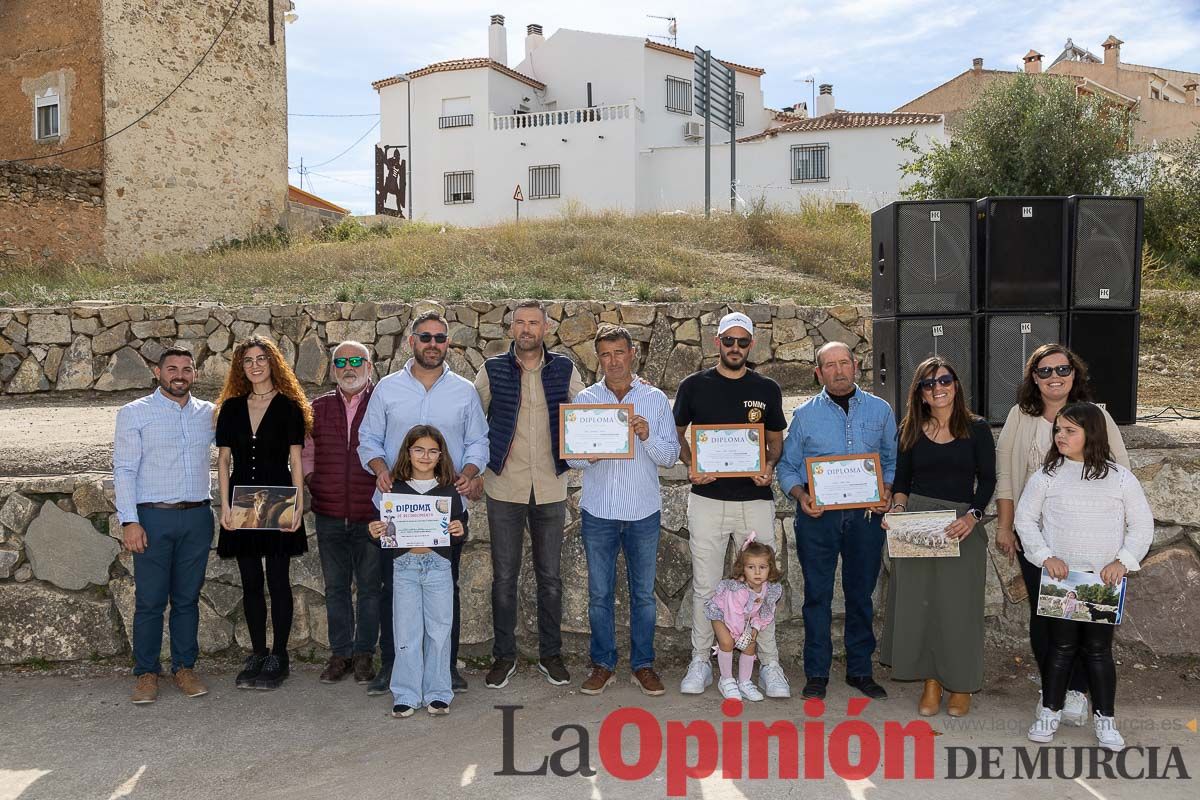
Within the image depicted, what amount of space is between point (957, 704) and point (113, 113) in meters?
17.6

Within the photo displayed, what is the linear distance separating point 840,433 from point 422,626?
209 cm

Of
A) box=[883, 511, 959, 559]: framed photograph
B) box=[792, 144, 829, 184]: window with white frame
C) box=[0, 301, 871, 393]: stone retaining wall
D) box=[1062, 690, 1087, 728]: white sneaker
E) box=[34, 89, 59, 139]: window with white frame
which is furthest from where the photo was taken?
box=[792, 144, 829, 184]: window with white frame

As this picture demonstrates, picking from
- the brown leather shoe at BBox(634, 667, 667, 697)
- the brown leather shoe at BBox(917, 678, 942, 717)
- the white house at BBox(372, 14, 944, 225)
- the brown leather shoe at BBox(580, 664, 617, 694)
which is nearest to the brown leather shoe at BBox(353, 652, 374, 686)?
the brown leather shoe at BBox(580, 664, 617, 694)

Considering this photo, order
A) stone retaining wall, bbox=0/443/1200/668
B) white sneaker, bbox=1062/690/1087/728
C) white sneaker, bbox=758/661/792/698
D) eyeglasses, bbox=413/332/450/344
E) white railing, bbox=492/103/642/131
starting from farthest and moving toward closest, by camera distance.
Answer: white railing, bbox=492/103/642/131 → stone retaining wall, bbox=0/443/1200/668 → eyeglasses, bbox=413/332/450/344 → white sneaker, bbox=758/661/792/698 → white sneaker, bbox=1062/690/1087/728

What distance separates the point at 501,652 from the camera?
15.7 ft

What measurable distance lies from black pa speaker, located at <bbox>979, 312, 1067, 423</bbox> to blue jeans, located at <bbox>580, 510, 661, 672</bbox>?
2.11 m

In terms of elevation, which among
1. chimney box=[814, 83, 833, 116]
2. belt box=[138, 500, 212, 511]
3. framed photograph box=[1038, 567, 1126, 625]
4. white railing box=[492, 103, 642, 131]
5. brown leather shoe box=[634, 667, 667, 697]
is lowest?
brown leather shoe box=[634, 667, 667, 697]

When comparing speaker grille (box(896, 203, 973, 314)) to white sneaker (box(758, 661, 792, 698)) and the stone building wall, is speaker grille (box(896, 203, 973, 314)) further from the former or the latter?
the stone building wall

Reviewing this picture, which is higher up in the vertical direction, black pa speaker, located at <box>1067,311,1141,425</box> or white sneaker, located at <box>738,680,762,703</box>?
black pa speaker, located at <box>1067,311,1141,425</box>

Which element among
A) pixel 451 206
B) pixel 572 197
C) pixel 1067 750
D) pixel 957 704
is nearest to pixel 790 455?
pixel 957 704

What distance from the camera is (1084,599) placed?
388 centimetres

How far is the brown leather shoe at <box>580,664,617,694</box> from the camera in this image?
15.0ft

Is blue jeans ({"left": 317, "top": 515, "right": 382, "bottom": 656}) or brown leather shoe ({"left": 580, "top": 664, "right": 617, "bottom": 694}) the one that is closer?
brown leather shoe ({"left": 580, "top": 664, "right": 617, "bottom": 694})

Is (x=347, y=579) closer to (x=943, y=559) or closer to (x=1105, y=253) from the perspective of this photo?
(x=943, y=559)
